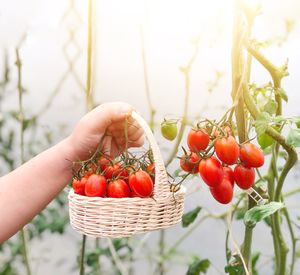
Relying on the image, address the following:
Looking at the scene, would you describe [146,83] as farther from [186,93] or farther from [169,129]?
[169,129]

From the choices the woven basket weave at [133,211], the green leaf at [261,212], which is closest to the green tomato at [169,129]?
the woven basket weave at [133,211]

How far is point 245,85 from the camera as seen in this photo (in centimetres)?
81

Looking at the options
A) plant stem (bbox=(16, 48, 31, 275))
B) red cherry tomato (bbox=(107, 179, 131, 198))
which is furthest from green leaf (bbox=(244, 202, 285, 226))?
plant stem (bbox=(16, 48, 31, 275))

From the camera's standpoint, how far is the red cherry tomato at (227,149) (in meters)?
0.69

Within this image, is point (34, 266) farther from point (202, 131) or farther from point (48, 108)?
point (202, 131)

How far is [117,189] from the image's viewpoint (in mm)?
785

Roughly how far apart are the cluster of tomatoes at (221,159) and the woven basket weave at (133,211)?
51mm

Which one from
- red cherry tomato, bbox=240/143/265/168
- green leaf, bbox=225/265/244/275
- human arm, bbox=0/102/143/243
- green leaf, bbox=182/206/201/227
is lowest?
green leaf, bbox=182/206/201/227

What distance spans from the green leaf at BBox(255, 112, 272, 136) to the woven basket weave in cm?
12

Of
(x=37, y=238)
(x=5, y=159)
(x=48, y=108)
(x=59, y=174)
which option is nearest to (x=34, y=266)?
(x=37, y=238)

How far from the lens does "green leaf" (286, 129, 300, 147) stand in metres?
0.74

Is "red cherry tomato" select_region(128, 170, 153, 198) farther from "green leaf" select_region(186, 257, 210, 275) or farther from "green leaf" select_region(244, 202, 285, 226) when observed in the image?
"green leaf" select_region(186, 257, 210, 275)

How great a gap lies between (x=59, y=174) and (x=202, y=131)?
1.17 feet

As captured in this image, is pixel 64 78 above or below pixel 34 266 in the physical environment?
above
